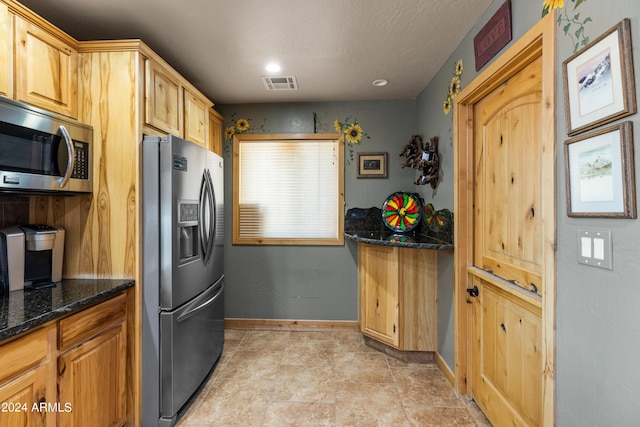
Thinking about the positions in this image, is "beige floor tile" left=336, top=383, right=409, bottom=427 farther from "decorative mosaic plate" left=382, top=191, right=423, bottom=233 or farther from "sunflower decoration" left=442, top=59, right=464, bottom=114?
"sunflower decoration" left=442, top=59, right=464, bottom=114

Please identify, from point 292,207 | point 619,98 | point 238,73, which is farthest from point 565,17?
point 292,207

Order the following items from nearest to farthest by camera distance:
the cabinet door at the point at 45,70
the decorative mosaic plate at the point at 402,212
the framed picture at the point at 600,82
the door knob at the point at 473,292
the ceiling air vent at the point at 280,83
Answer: the framed picture at the point at 600,82, the cabinet door at the point at 45,70, the door knob at the point at 473,292, the ceiling air vent at the point at 280,83, the decorative mosaic plate at the point at 402,212

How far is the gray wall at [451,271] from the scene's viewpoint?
91 centimetres

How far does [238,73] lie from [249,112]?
0.79 meters

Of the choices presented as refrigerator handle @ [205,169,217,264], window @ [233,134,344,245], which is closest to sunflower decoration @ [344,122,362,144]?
window @ [233,134,344,245]

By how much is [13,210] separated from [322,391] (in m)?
2.33

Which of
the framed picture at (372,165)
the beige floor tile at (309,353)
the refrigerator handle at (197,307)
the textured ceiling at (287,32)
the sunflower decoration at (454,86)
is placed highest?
the textured ceiling at (287,32)

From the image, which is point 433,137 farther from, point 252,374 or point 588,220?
point 252,374

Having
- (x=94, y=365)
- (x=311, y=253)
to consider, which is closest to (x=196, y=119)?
(x=311, y=253)

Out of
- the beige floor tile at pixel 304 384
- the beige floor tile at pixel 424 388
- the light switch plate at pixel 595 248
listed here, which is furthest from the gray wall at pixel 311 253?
the light switch plate at pixel 595 248

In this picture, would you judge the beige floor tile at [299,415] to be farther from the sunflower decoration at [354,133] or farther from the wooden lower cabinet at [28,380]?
the sunflower decoration at [354,133]

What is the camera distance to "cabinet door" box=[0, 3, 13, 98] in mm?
1370

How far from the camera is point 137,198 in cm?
175

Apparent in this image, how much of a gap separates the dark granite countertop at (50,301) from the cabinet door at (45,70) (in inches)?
39.0
